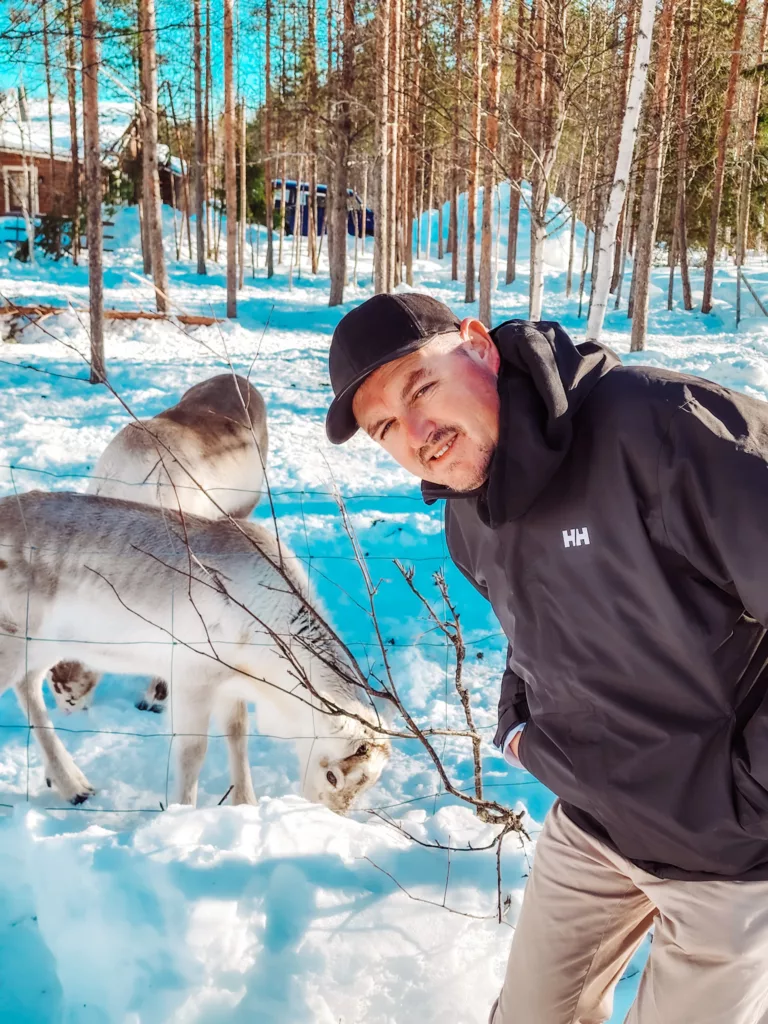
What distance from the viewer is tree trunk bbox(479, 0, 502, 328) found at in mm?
14422

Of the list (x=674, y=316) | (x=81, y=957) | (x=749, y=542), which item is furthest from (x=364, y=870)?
(x=674, y=316)

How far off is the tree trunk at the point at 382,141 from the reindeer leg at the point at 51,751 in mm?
14085

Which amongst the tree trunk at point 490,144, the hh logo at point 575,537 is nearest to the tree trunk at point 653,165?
the tree trunk at point 490,144

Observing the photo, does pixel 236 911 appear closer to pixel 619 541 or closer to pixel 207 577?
pixel 207 577

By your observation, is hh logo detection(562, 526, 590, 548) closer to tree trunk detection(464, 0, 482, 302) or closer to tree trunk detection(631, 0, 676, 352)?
tree trunk detection(464, 0, 482, 302)

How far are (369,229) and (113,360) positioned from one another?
3972cm

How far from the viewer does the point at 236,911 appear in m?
2.71

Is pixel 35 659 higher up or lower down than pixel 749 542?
lower down

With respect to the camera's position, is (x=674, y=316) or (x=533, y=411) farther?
(x=674, y=316)

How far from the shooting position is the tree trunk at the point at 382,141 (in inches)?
609

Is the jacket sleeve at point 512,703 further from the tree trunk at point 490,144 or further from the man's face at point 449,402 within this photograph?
the tree trunk at point 490,144

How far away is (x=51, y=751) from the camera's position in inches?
160

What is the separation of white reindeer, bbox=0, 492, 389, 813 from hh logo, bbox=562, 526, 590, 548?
2.36 metres

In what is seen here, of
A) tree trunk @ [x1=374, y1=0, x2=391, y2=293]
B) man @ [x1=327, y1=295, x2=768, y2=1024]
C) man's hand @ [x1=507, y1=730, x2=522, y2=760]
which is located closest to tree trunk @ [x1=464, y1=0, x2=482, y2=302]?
tree trunk @ [x1=374, y1=0, x2=391, y2=293]
